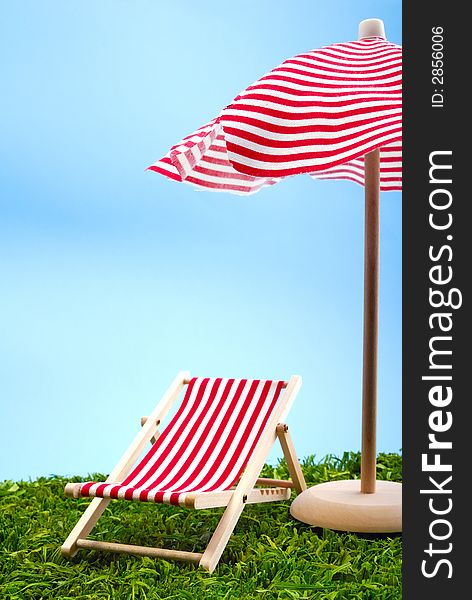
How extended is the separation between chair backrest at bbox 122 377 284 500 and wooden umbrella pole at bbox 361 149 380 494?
0.56 m

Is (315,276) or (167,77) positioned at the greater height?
(167,77)

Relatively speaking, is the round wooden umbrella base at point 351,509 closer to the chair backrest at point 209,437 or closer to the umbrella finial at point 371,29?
the chair backrest at point 209,437

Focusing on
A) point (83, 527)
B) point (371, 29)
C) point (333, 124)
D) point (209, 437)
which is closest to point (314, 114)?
point (333, 124)

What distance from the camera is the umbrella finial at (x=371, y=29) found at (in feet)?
16.1

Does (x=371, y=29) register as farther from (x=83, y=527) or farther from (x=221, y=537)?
(x=83, y=527)

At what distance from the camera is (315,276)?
9.88 m

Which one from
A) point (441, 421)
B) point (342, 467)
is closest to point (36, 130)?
point (342, 467)

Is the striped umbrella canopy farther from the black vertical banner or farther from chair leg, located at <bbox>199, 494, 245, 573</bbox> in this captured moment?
the black vertical banner

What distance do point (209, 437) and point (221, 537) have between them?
0.92m

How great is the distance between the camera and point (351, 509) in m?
4.51

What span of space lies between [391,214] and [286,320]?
1.88 meters

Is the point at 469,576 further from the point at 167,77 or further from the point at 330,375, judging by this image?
the point at 167,77

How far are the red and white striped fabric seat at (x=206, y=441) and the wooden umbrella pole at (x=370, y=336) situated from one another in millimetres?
562

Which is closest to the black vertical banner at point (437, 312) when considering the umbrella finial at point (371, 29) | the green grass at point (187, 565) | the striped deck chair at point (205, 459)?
the green grass at point (187, 565)
